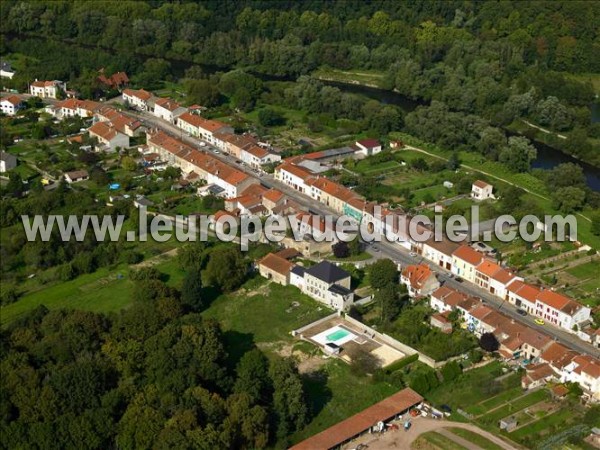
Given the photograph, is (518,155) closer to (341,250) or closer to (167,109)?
(341,250)

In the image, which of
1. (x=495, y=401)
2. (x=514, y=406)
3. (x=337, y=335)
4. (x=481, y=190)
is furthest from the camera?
(x=481, y=190)

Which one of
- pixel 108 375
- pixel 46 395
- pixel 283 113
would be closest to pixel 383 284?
pixel 108 375

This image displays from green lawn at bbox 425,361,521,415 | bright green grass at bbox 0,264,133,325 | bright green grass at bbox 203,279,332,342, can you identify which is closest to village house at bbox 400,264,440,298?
bright green grass at bbox 203,279,332,342

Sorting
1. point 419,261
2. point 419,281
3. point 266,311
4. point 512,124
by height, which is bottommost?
point 512,124

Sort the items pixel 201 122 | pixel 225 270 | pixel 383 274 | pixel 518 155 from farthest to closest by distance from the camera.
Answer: pixel 201 122 → pixel 518 155 → pixel 225 270 → pixel 383 274

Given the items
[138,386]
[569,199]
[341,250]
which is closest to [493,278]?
[341,250]
